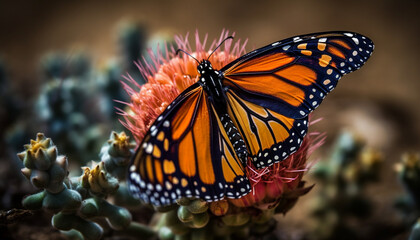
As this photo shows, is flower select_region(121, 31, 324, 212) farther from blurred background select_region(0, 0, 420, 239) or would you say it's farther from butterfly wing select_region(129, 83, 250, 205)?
blurred background select_region(0, 0, 420, 239)

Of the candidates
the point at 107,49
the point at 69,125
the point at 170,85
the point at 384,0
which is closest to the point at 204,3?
the point at 107,49

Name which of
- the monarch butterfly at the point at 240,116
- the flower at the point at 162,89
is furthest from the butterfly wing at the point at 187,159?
the flower at the point at 162,89

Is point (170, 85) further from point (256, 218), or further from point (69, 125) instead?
point (69, 125)

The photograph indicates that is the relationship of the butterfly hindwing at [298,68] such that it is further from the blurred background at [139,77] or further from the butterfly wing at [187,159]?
the blurred background at [139,77]

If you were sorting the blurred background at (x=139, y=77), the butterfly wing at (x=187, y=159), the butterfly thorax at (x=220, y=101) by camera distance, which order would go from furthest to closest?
the blurred background at (x=139, y=77)
the butterfly thorax at (x=220, y=101)
the butterfly wing at (x=187, y=159)

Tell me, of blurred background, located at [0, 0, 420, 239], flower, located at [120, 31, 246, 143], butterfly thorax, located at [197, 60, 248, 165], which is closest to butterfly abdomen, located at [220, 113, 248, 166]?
butterfly thorax, located at [197, 60, 248, 165]
